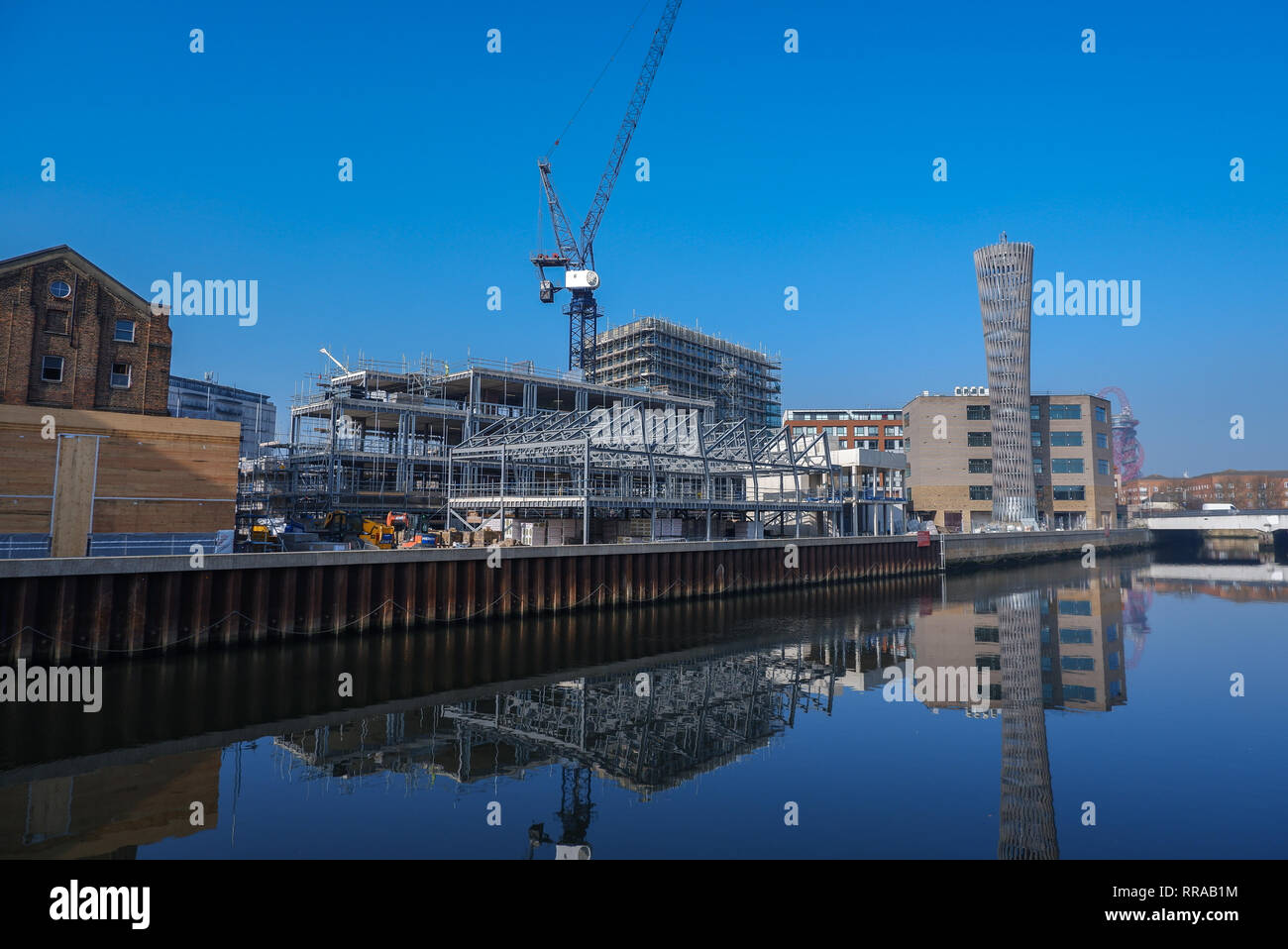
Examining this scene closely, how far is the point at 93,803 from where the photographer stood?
1135cm

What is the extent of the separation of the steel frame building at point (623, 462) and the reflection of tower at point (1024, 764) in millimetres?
17998

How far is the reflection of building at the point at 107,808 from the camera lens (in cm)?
1003

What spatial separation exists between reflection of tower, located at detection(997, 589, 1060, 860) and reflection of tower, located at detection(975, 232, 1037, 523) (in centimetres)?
5925

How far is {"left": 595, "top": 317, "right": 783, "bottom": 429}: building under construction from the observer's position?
332 feet

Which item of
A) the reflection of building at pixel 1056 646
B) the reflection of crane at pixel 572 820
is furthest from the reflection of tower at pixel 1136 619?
the reflection of crane at pixel 572 820

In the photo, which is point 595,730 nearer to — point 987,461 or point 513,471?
point 513,471

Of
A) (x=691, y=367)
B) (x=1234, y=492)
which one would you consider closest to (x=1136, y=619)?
(x=691, y=367)

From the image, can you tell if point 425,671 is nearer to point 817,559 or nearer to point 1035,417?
point 817,559

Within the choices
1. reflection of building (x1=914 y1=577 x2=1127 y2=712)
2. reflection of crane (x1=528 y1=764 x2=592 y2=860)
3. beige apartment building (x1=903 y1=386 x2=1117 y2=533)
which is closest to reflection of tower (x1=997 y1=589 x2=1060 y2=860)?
reflection of building (x1=914 y1=577 x2=1127 y2=712)

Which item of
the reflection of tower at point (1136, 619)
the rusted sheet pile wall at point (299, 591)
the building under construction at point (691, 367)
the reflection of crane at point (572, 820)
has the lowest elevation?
the reflection of crane at point (572, 820)

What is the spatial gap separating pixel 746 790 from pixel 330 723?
30.2 feet

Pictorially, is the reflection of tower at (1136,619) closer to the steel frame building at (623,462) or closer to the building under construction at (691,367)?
the steel frame building at (623,462)

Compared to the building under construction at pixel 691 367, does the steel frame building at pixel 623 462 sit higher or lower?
lower
